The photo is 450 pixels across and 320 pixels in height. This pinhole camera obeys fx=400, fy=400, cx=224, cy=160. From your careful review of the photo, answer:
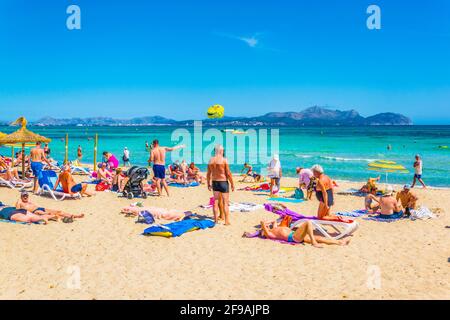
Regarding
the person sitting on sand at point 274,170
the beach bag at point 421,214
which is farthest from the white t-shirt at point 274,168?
the beach bag at point 421,214

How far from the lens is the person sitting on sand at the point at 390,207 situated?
803cm

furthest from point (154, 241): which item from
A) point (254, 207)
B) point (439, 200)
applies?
point (439, 200)

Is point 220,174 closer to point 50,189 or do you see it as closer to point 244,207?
point 244,207

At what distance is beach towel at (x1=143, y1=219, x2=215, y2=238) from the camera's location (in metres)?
6.64

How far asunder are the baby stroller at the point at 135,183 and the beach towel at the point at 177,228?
3.37 m

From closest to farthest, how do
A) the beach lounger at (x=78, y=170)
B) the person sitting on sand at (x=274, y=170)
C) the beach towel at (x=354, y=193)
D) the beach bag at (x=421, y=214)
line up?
the beach bag at (x=421, y=214), the person sitting on sand at (x=274, y=170), the beach towel at (x=354, y=193), the beach lounger at (x=78, y=170)

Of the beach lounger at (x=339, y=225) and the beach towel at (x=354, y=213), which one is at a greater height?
the beach lounger at (x=339, y=225)

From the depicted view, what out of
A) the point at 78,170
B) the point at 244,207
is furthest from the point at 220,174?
the point at 78,170

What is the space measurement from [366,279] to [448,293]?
33.8 inches

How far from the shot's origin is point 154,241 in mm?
6395

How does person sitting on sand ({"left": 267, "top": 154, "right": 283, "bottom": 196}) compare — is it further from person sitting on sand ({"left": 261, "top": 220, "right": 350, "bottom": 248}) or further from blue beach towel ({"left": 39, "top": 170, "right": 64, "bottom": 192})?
blue beach towel ({"left": 39, "top": 170, "right": 64, "bottom": 192})

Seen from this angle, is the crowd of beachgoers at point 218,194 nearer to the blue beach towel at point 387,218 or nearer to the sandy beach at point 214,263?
the blue beach towel at point 387,218
